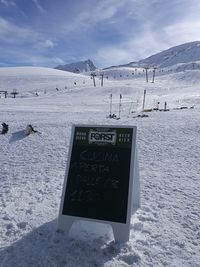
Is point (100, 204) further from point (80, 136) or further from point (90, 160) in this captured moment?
point (80, 136)

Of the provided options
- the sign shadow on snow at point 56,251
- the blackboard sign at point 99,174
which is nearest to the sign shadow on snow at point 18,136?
the blackboard sign at point 99,174

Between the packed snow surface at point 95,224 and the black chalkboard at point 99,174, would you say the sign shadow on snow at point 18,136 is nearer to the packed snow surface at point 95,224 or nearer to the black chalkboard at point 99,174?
the packed snow surface at point 95,224

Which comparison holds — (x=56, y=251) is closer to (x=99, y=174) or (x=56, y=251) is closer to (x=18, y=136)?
(x=99, y=174)

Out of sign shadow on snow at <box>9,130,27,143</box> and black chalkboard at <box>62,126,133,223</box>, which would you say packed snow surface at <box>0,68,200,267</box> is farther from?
black chalkboard at <box>62,126,133,223</box>

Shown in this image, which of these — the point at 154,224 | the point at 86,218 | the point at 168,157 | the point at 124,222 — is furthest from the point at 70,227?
the point at 168,157

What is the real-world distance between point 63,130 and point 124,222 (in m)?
8.54

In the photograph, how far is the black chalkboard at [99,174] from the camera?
491cm

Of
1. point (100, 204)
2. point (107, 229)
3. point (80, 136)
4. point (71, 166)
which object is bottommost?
point (107, 229)

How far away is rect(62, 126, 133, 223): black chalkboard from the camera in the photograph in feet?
16.1

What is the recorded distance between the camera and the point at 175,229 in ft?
17.4

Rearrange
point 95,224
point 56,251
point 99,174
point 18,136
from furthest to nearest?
point 18,136 < point 95,224 < point 99,174 < point 56,251

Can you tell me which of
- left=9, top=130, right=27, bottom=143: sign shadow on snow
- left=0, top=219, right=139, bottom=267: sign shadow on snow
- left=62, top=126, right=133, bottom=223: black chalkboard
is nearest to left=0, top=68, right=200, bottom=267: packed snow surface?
left=0, top=219, right=139, bottom=267: sign shadow on snow

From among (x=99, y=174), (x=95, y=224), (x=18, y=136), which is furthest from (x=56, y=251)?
(x=18, y=136)

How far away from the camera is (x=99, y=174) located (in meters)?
5.15
